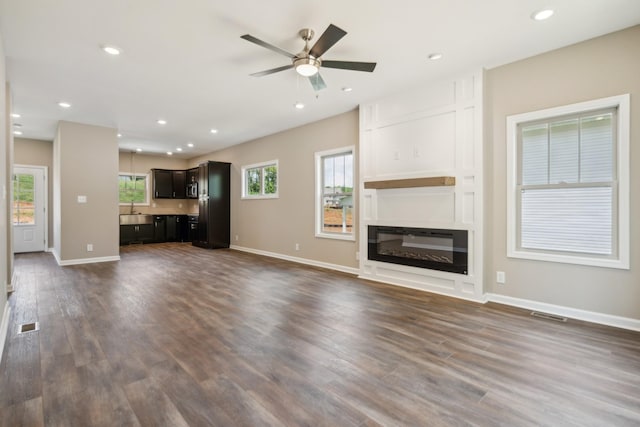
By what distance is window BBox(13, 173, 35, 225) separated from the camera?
284 inches

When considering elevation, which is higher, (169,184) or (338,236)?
(169,184)

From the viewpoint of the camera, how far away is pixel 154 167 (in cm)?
1001

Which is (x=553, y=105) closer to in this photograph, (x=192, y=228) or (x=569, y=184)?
(x=569, y=184)

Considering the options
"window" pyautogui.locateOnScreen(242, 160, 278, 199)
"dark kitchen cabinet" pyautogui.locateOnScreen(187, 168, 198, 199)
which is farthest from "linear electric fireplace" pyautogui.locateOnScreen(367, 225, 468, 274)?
"dark kitchen cabinet" pyautogui.locateOnScreen(187, 168, 198, 199)

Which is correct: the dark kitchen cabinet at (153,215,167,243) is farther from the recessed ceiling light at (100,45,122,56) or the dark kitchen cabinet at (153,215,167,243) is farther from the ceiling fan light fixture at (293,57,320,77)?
the ceiling fan light fixture at (293,57,320,77)

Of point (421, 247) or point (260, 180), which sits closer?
point (421, 247)

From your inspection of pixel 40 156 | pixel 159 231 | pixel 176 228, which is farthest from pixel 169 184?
pixel 40 156

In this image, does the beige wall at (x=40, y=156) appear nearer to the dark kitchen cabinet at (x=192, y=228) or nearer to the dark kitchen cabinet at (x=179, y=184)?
the dark kitchen cabinet at (x=179, y=184)

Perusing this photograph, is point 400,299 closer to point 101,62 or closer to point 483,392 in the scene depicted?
point 483,392

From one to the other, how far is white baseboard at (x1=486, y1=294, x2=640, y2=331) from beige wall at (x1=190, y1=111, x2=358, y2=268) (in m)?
2.29

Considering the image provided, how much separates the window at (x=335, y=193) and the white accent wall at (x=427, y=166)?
1.98ft

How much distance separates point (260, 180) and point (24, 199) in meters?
5.50

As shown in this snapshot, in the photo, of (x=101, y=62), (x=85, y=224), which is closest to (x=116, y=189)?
(x=85, y=224)

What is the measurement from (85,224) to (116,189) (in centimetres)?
88
